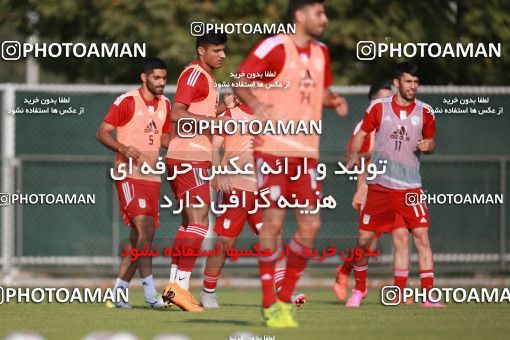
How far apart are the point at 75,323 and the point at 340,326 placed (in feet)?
7.13

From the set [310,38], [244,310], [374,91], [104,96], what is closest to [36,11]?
[104,96]

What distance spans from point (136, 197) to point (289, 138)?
136 inches

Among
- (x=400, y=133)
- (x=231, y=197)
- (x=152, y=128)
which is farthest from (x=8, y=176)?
(x=400, y=133)

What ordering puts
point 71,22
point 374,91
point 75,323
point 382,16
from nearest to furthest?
point 75,323
point 374,91
point 382,16
point 71,22

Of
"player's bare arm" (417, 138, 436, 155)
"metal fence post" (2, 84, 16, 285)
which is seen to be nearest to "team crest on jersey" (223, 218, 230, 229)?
"player's bare arm" (417, 138, 436, 155)

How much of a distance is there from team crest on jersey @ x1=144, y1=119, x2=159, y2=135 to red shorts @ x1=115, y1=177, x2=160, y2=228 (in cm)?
49

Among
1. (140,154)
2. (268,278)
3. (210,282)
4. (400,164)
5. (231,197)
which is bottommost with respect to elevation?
(210,282)

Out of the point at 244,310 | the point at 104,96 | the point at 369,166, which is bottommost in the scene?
the point at 244,310

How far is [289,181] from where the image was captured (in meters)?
10.2

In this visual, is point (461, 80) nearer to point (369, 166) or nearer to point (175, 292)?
point (369, 166)

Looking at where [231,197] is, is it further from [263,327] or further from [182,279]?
[263,327]

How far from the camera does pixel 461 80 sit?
22562mm

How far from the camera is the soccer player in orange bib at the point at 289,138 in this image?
10.1 m

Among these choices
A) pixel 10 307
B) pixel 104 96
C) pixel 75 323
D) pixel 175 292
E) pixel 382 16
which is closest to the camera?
pixel 75 323
